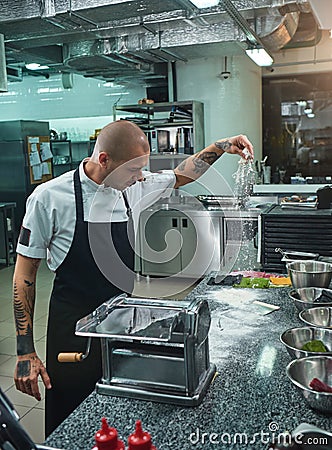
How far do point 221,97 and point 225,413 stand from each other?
517cm

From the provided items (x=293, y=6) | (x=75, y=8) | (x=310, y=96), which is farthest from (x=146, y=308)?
(x=310, y=96)

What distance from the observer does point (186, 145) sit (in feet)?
19.5

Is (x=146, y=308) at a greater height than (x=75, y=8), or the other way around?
(x=75, y=8)

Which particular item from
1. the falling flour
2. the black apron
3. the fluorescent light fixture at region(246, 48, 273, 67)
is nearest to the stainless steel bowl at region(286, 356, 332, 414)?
the black apron

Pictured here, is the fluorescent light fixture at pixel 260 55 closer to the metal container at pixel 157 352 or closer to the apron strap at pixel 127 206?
the apron strap at pixel 127 206

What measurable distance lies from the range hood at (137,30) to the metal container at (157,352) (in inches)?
116

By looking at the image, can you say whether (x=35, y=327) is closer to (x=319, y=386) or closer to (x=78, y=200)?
(x=78, y=200)

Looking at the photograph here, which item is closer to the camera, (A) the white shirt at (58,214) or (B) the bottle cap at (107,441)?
(B) the bottle cap at (107,441)

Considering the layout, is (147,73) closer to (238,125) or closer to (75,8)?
(238,125)

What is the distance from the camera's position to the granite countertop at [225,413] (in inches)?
44.4

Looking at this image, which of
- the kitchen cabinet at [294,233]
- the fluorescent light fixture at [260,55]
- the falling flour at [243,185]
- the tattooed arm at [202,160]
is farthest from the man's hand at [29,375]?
the falling flour at [243,185]

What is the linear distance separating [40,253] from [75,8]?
2.77m

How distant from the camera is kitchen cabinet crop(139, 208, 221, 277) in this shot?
17.3ft

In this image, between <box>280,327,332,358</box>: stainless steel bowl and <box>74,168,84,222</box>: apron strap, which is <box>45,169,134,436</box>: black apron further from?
<box>280,327,332,358</box>: stainless steel bowl
